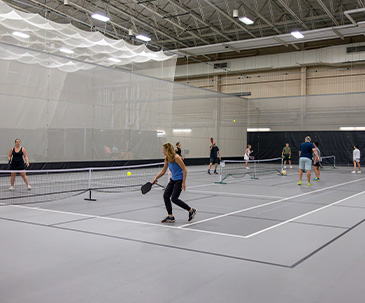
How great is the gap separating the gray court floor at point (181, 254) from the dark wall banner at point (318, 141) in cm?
2331

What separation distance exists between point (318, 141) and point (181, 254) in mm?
29409

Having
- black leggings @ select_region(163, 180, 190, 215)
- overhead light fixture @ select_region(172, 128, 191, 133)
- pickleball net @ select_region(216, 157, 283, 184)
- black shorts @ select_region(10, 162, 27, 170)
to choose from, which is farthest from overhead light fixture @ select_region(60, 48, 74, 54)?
black leggings @ select_region(163, 180, 190, 215)

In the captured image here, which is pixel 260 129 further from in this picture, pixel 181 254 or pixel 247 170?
pixel 181 254

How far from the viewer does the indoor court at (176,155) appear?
14.9 feet

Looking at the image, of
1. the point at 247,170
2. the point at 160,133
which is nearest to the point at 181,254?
the point at 247,170

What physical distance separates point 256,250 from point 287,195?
6.79 metres

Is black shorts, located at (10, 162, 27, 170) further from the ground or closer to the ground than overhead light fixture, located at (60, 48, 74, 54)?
closer to the ground

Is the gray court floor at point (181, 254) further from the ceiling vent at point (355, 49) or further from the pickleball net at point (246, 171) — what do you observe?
the ceiling vent at point (355, 49)

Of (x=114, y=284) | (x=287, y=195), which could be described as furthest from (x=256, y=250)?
(x=287, y=195)

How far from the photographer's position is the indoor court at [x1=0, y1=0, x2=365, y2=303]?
4.54 meters

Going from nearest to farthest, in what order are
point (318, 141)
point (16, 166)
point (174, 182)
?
point (174, 182) → point (16, 166) → point (318, 141)

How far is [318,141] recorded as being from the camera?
32.6m

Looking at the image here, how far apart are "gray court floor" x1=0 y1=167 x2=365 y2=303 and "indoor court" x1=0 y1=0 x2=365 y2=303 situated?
0.09 feet

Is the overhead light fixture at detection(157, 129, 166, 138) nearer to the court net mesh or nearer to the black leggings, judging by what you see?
the court net mesh
